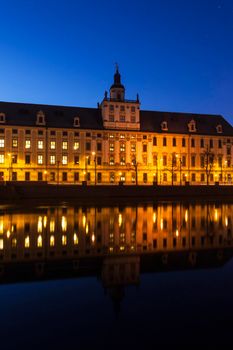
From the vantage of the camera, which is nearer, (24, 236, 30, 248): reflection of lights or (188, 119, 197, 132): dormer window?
(24, 236, 30, 248): reflection of lights

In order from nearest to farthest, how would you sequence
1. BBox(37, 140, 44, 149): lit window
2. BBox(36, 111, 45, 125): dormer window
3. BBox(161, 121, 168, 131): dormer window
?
BBox(37, 140, 44, 149): lit window → BBox(36, 111, 45, 125): dormer window → BBox(161, 121, 168, 131): dormer window

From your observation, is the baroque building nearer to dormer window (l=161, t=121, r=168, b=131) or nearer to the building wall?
the building wall

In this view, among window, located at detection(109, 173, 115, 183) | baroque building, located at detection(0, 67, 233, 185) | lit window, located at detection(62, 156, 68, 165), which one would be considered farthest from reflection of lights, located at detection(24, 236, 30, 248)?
window, located at detection(109, 173, 115, 183)

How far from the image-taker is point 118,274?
39.0 feet

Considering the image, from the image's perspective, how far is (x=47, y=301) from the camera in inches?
368

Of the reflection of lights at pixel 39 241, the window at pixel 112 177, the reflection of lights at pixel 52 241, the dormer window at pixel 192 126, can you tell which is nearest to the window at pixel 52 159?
the window at pixel 112 177

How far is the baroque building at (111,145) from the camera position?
79.1 meters

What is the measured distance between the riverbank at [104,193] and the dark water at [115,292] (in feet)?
119

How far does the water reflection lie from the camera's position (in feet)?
41.6

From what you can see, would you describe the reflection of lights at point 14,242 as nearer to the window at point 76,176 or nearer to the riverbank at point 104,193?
the riverbank at point 104,193

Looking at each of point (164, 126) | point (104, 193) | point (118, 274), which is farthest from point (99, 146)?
point (118, 274)

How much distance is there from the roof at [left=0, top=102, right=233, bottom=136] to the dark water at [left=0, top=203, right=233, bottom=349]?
6545cm

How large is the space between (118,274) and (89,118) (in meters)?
76.6

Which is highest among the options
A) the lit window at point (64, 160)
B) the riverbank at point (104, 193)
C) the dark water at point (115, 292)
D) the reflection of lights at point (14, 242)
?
the lit window at point (64, 160)
